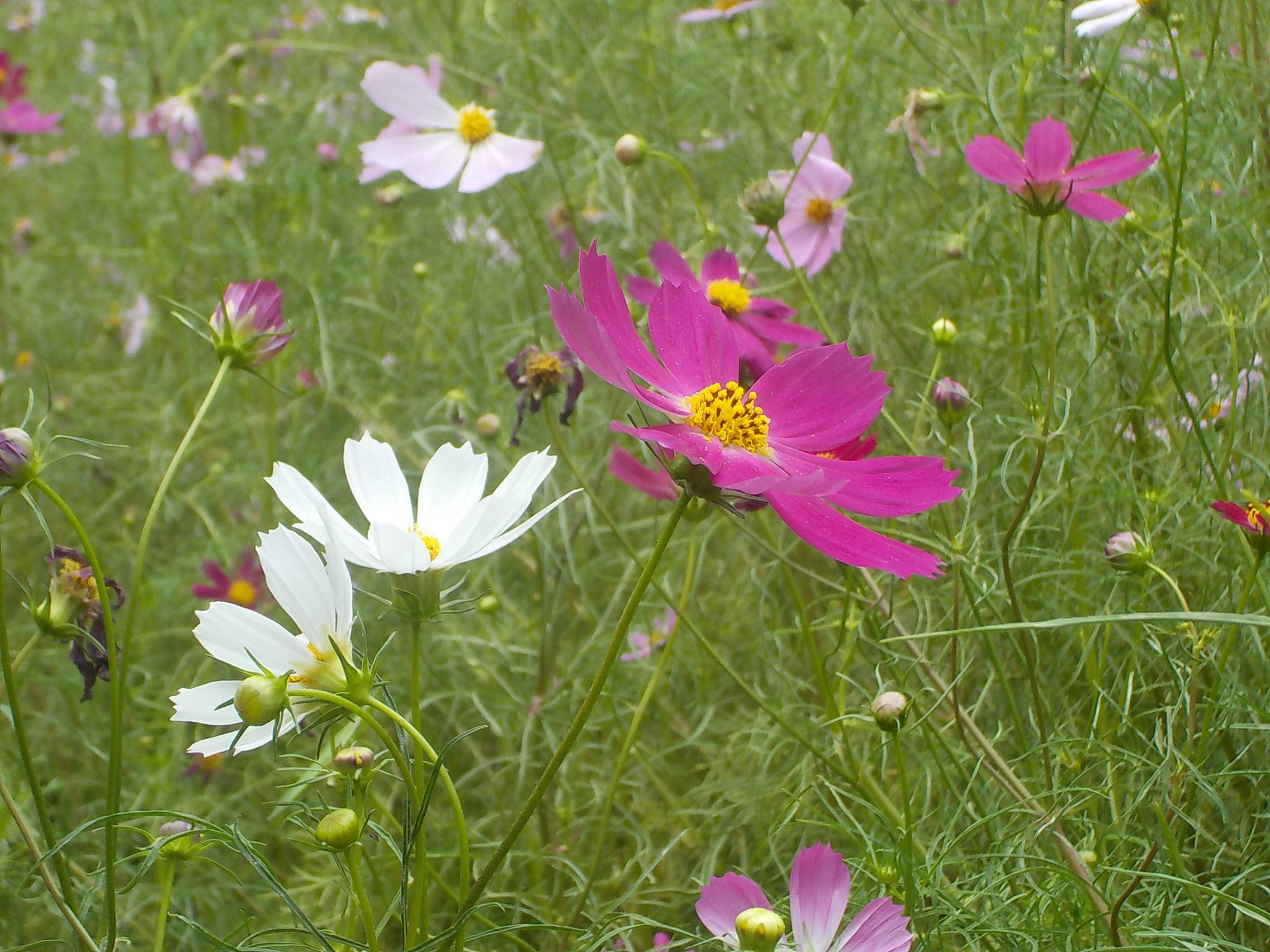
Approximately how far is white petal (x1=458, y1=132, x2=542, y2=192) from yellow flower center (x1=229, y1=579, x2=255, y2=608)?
467 millimetres

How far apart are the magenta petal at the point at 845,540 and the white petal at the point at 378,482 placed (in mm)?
167

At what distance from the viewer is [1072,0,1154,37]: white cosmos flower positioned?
611 millimetres

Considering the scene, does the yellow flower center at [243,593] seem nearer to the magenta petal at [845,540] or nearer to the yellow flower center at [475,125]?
the yellow flower center at [475,125]

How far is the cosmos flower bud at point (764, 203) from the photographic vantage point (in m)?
0.68

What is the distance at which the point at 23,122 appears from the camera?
54.2 inches

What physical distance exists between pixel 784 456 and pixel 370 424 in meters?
0.73

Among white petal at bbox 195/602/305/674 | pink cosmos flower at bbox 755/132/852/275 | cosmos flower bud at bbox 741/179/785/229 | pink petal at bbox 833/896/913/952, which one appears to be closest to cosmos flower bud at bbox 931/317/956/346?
cosmos flower bud at bbox 741/179/785/229

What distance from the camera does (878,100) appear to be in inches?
42.1

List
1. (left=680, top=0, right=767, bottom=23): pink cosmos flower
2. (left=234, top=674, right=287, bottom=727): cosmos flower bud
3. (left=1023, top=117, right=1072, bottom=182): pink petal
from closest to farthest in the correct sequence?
(left=234, top=674, right=287, bottom=727): cosmos flower bud
(left=1023, top=117, right=1072, bottom=182): pink petal
(left=680, top=0, right=767, bottom=23): pink cosmos flower

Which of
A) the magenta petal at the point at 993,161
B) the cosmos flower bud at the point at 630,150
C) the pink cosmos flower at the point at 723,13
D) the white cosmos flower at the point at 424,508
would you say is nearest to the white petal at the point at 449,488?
the white cosmos flower at the point at 424,508

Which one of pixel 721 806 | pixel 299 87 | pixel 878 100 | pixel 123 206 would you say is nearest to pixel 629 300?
pixel 878 100

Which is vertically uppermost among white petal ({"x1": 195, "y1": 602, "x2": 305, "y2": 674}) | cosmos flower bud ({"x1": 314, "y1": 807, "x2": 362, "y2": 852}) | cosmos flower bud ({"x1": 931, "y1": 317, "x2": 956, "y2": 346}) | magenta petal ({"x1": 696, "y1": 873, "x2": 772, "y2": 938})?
white petal ({"x1": 195, "y1": 602, "x2": 305, "y2": 674})

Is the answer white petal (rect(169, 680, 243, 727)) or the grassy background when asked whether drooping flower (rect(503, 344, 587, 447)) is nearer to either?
the grassy background

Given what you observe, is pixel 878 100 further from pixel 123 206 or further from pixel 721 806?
pixel 123 206
